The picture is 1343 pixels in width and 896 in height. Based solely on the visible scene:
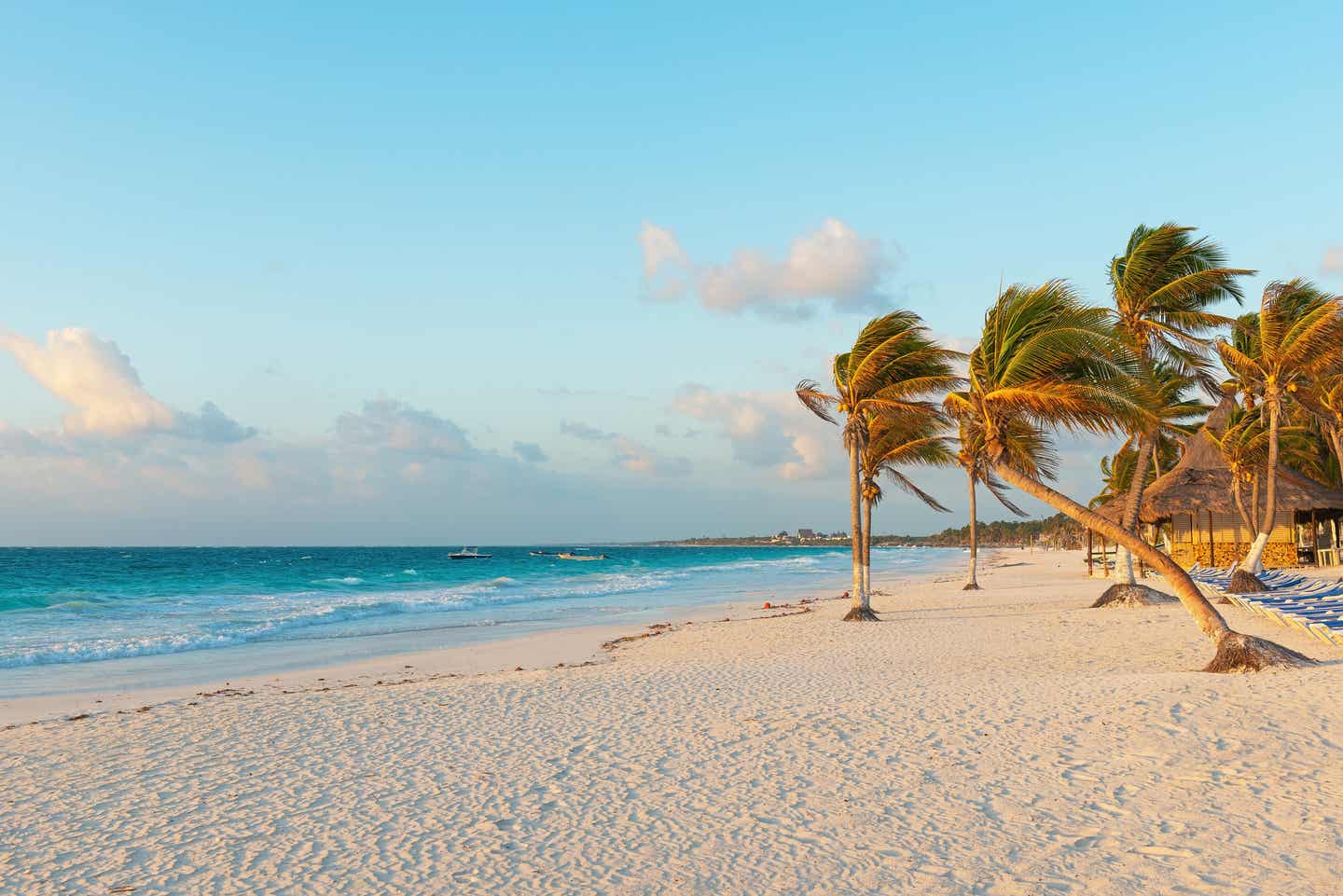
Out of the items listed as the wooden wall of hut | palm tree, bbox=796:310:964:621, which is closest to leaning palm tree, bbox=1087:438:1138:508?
the wooden wall of hut

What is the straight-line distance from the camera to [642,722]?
8086 mm

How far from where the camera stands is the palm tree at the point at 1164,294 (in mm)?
16578

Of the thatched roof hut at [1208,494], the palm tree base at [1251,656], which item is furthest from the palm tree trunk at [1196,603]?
the thatched roof hut at [1208,494]

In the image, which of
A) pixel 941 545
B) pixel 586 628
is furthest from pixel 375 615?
pixel 941 545

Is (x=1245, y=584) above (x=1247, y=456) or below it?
below

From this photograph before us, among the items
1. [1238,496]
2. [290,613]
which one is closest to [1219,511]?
[1238,496]

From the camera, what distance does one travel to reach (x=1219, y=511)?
82.3 feet

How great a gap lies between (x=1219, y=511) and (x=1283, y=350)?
354 inches

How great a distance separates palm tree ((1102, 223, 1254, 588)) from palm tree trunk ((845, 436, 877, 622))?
16.9 ft

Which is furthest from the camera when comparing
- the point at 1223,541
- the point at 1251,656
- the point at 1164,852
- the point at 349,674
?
the point at 1223,541

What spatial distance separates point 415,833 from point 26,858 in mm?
2170

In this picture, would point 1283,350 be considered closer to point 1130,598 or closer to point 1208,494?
point 1130,598

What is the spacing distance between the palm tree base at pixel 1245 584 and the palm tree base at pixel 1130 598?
1.14 meters

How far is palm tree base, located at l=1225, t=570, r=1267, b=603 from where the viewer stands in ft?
56.7
